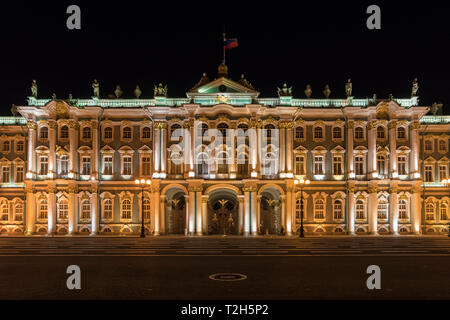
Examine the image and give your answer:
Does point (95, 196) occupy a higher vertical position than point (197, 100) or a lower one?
lower

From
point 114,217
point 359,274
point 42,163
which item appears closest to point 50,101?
point 42,163

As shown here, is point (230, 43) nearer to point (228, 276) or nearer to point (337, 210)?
point (337, 210)

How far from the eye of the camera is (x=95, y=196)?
1844 inches

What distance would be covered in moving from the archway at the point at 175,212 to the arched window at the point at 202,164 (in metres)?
3.32

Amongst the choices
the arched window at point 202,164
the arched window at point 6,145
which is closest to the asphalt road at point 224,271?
the arched window at point 202,164

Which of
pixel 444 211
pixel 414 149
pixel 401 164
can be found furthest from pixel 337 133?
pixel 444 211

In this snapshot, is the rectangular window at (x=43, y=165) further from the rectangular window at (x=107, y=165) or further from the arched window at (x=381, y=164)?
the arched window at (x=381, y=164)

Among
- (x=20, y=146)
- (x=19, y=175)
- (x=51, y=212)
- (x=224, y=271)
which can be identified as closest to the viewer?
(x=224, y=271)

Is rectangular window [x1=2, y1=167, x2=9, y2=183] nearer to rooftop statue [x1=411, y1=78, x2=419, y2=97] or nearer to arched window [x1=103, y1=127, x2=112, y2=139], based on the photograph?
arched window [x1=103, y1=127, x2=112, y2=139]

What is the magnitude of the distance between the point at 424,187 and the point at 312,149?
13.0 meters

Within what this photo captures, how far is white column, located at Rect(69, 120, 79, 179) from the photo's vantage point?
46875 mm

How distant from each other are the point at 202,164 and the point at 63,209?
50.8 feet

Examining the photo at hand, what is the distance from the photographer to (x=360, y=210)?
157 feet

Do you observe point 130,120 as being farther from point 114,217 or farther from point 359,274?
point 359,274
